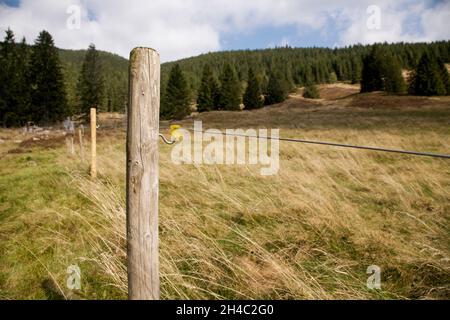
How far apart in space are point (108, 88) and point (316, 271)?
8992 cm

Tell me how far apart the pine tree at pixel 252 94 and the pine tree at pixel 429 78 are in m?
27.2

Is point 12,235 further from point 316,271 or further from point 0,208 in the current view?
point 316,271

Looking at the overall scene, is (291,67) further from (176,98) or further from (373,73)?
(176,98)

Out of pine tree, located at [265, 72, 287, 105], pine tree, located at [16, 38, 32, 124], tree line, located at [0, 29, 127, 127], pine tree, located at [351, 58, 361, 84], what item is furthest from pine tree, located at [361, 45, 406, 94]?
pine tree, located at [16, 38, 32, 124]

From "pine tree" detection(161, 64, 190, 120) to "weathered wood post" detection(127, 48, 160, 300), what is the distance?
45019mm

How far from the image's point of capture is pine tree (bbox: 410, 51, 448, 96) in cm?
4328

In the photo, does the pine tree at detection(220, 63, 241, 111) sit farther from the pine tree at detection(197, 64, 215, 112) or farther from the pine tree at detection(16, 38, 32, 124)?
the pine tree at detection(16, 38, 32, 124)

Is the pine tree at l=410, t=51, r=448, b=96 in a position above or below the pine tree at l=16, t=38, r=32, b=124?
above

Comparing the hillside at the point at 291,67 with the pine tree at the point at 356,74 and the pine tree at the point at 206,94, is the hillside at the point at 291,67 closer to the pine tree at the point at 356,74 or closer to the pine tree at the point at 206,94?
the pine tree at the point at 356,74

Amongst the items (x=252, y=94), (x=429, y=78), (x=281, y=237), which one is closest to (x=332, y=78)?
(x=429, y=78)

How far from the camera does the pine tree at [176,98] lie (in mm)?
45394

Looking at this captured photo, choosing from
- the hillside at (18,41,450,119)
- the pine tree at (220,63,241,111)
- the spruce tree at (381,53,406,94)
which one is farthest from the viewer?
the hillside at (18,41,450,119)

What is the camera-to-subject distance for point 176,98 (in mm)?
45469

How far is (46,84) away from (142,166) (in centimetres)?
3882
